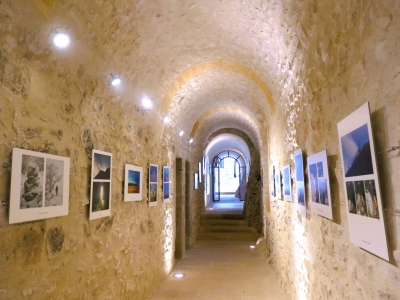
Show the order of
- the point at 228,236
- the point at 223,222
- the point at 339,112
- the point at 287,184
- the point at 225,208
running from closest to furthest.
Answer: the point at 339,112 → the point at 287,184 → the point at 228,236 → the point at 223,222 → the point at 225,208

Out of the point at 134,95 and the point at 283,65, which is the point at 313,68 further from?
the point at 134,95

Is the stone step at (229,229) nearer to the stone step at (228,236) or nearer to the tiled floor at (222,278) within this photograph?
the stone step at (228,236)

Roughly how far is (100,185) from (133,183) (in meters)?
0.94

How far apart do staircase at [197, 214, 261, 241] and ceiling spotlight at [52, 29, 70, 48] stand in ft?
27.0

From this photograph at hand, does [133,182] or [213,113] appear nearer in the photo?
[133,182]

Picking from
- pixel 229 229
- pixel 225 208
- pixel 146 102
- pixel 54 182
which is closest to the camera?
pixel 54 182

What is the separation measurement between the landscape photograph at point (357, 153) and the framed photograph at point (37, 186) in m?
2.06

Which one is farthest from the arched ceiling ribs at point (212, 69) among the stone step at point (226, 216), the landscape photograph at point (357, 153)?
the stone step at point (226, 216)

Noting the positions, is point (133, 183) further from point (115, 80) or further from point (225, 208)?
point (225, 208)

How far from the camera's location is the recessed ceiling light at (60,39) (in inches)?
86.4

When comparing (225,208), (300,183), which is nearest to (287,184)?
(300,183)

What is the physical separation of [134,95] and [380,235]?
332 centimetres

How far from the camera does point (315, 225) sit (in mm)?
2771

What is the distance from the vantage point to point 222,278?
5.47 m
